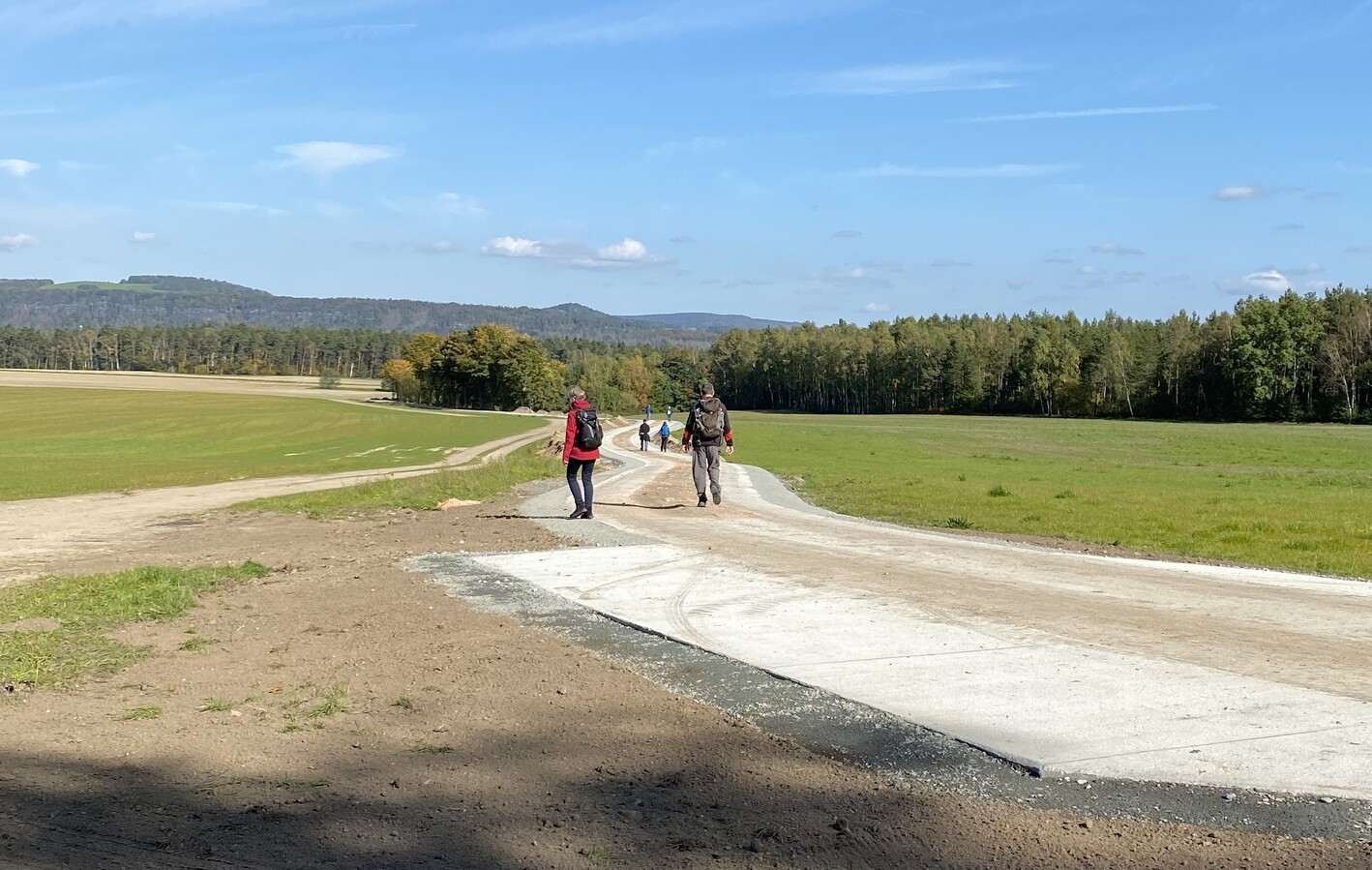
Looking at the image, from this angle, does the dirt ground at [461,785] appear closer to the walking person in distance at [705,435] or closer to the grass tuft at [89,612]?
the grass tuft at [89,612]

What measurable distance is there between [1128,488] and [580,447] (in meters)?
21.1

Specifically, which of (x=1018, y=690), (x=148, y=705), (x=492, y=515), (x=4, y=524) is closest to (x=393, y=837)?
(x=148, y=705)

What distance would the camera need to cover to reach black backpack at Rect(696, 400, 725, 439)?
19.2 m

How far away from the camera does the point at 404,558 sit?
14664mm

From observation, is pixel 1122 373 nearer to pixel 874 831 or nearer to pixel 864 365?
pixel 864 365

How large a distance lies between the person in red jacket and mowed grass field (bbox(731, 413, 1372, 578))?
6063mm

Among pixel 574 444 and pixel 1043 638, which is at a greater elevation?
pixel 574 444

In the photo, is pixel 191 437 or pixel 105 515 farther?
pixel 191 437

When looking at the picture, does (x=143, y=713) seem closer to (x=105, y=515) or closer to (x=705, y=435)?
(x=705, y=435)

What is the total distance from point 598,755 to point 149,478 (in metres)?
42.2

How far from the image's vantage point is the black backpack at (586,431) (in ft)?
58.7

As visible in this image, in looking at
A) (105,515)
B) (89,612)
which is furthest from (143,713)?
(105,515)

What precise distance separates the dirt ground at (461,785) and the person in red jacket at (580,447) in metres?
8.71

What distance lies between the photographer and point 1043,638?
930cm
